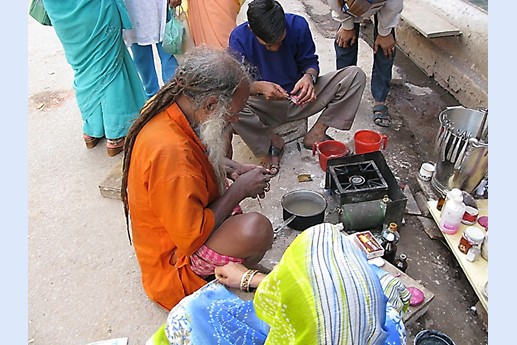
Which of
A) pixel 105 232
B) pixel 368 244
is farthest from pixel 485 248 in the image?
pixel 105 232

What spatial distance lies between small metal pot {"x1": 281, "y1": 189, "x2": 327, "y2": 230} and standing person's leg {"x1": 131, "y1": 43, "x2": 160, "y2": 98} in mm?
1773

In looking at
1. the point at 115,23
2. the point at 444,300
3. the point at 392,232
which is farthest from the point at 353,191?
the point at 115,23

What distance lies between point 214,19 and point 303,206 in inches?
61.0

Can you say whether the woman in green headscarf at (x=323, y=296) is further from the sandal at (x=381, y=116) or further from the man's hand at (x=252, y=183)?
the sandal at (x=381, y=116)

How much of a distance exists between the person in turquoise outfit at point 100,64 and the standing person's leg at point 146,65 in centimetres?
32

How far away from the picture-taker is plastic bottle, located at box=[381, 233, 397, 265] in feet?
7.70

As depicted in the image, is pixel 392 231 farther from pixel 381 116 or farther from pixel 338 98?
pixel 381 116

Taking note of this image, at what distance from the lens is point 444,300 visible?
2324 millimetres

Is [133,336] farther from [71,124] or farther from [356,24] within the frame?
[356,24]

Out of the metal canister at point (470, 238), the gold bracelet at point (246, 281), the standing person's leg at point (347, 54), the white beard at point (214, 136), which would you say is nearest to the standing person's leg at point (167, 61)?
the standing person's leg at point (347, 54)

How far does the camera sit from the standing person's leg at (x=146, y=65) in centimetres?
366

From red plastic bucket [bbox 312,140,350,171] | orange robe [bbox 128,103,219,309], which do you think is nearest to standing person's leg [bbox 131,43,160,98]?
red plastic bucket [bbox 312,140,350,171]

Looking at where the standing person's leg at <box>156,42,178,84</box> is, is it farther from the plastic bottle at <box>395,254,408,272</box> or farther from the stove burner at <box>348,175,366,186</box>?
the plastic bottle at <box>395,254,408,272</box>

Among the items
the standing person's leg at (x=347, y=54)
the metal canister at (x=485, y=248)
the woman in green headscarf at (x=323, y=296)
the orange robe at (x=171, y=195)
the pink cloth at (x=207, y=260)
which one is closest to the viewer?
the woman in green headscarf at (x=323, y=296)
